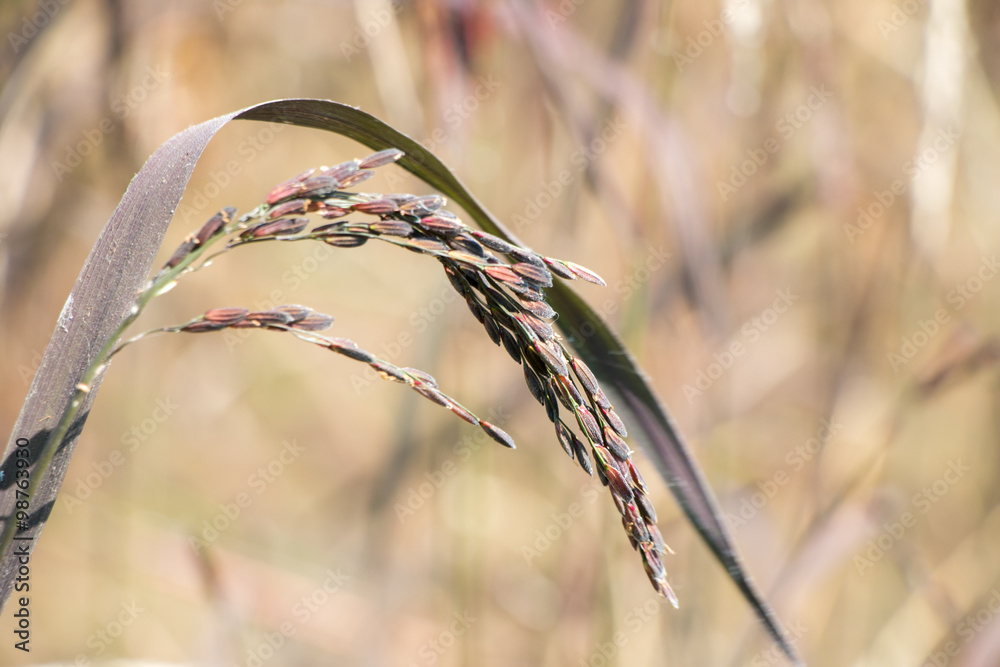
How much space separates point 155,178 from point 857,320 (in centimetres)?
118

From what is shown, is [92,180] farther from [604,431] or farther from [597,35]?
[604,431]

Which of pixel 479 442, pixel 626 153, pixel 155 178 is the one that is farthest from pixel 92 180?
pixel 155 178
